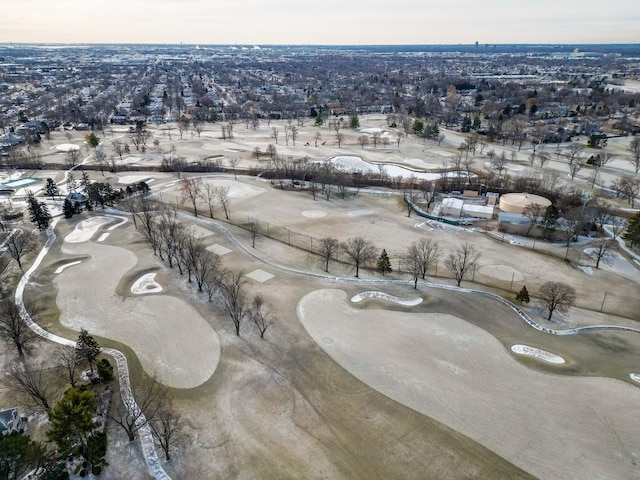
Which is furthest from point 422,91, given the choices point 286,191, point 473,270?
point 473,270

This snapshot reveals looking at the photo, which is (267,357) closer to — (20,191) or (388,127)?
(20,191)

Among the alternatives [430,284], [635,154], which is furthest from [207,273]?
[635,154]

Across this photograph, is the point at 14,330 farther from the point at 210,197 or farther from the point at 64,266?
the point at 210,197

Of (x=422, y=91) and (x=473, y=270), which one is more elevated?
(x=422, y=91)

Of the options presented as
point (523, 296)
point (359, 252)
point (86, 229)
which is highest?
point (359, 252)

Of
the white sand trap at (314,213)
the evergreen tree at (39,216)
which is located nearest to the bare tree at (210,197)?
the white sand trap at (314,213)

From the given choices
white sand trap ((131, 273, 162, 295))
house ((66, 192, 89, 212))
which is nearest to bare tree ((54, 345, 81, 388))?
white sand trap ((131, 273, 162, 295))

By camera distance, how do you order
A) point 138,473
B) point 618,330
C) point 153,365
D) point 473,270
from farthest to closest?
point 473,270 → point 618,330 → point 153,365 → point 138,473

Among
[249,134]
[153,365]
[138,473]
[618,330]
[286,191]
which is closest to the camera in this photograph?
[138,473]

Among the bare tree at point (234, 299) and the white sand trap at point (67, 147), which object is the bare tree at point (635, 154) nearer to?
the bare tree at point (234, 299)
